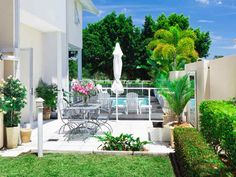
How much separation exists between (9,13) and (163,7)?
4044cm

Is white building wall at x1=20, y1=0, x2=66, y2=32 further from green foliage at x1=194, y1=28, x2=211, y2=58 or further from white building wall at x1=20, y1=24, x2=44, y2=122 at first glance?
green foliage at x1=194, y1=28, x2=211, y2=58

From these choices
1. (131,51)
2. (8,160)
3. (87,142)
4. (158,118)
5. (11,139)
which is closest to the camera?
(8,160)

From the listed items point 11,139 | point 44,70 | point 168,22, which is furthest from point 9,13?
point 168,22

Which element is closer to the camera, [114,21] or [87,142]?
[87,142]

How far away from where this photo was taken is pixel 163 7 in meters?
47.2

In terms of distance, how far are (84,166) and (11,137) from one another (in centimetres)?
276

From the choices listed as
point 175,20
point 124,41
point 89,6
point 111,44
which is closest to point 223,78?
point 89,6

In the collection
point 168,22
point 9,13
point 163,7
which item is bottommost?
point 9,13

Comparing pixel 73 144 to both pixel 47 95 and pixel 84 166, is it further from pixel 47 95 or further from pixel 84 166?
pixel 47 95

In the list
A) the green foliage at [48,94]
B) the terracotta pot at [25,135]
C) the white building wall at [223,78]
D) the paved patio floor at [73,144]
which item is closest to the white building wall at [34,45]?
the green foliage at [48,94]

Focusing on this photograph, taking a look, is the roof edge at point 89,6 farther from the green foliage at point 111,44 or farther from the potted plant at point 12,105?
the green foliage at point 111,44

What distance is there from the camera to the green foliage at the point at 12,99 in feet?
28.0

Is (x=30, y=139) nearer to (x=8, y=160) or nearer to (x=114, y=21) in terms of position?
(x=8, y=160)

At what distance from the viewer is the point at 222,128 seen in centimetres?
506
